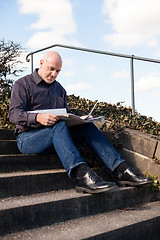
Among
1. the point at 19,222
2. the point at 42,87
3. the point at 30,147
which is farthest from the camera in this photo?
the point at 42,87

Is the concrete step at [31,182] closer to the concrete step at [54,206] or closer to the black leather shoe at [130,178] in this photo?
the concrete step at [54,206]

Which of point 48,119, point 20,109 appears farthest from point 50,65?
point 48,119

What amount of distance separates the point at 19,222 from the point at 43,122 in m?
0.92

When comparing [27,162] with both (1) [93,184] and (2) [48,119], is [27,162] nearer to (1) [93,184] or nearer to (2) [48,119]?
(2) [48,119]

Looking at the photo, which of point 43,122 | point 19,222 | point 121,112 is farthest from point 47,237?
point 121,112

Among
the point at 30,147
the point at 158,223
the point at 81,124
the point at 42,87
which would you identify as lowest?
the point at 158,223

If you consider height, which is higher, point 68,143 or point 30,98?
point 30,98

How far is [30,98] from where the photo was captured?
3117 mm

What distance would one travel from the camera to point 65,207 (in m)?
2.37

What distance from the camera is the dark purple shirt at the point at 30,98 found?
2816 millimetres

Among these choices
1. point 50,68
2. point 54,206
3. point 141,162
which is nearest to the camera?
point 54,206

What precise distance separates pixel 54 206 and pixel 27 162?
76 cm

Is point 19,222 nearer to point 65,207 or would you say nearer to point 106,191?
point 65,207

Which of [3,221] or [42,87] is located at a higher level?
[42,87]
